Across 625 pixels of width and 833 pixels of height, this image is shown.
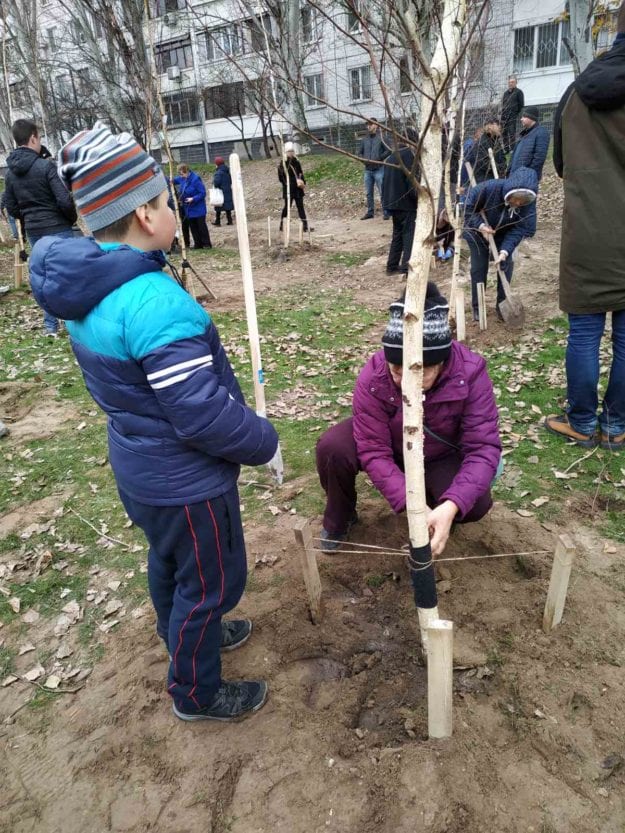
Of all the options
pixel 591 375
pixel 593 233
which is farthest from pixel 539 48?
pixel 591 375

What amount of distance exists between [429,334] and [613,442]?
235 cm

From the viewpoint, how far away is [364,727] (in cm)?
215

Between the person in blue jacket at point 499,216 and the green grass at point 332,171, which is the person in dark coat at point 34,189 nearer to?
the person in blue jacket at point 499,216

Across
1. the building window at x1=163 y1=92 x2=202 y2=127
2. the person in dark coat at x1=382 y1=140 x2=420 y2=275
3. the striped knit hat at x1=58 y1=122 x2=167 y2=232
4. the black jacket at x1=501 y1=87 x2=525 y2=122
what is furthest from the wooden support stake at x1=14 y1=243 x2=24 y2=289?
the building window at x1=163 y1=92 x2=202 y2=127

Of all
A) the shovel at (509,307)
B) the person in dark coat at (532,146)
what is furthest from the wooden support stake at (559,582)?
the person in dark coat at (532,146)

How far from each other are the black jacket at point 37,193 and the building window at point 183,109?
29508mm

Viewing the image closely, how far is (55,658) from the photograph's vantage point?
2682 mm

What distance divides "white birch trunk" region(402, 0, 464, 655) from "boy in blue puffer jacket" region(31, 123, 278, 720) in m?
0.48

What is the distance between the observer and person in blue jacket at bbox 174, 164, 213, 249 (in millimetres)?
12734

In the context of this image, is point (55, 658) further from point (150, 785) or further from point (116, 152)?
point (116, 152)

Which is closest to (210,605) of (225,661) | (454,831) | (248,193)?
(225,661)

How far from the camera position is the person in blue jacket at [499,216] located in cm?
579

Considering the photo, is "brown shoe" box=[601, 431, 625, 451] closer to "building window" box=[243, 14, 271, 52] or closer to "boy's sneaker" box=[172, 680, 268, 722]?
"boy's sneaker" box=[172, 680, 268, 722]

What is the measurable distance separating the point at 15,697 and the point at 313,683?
1341 millimetres
